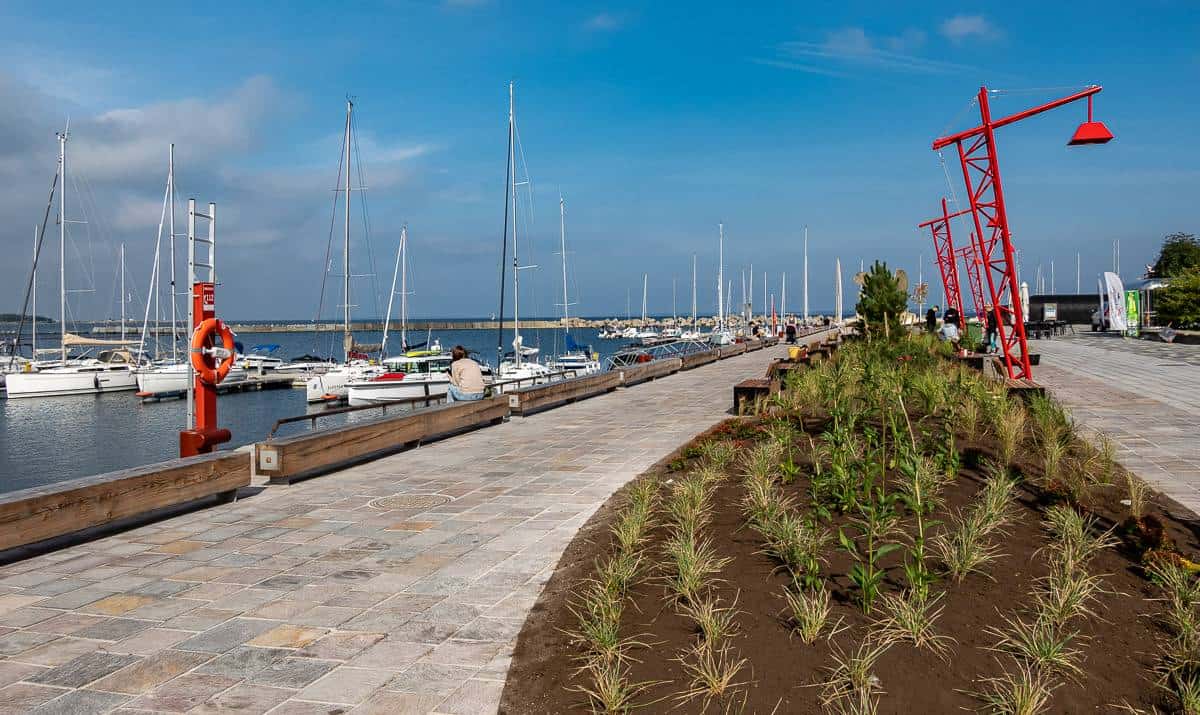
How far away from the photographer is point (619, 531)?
5.91 meters

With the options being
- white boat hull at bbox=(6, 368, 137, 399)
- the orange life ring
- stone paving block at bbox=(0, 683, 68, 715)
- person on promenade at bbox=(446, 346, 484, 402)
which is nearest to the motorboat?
person on promenade at bbox=(446, 346, 484, 402)

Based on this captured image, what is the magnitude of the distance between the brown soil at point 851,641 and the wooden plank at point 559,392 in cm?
1042

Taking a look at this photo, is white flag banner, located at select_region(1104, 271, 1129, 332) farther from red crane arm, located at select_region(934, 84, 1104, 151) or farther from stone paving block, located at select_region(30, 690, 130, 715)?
stone paving block, located at select_region(30, 690, 130, 715)

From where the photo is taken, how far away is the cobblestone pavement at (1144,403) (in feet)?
29.6

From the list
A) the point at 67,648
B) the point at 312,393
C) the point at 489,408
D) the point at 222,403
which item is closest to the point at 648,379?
the point at 489,408

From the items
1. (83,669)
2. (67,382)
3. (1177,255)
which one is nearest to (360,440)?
(83,669)

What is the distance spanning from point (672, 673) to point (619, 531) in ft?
6.46

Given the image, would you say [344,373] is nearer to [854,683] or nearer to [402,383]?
[402,383]

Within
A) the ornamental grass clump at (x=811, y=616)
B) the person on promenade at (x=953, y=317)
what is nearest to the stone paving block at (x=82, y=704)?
the ornamental grass clump at (x=811, y=616)

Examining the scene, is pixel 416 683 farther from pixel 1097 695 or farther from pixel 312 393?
pixel 312 393

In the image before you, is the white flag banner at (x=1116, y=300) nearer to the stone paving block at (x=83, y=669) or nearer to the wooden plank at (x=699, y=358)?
the wooden plank at (x=699, y=358)

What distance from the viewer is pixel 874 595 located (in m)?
4.43

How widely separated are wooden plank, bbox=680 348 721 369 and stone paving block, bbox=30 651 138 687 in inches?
950

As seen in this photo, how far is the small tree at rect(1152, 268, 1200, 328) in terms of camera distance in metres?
42.0
